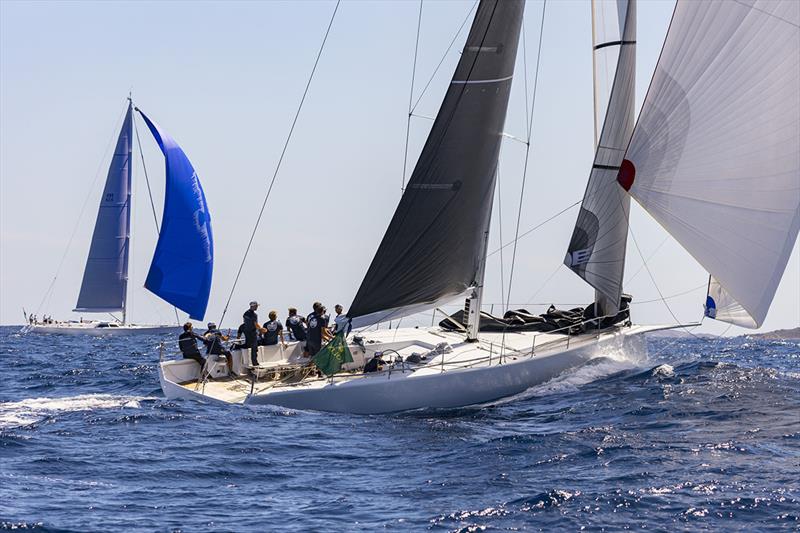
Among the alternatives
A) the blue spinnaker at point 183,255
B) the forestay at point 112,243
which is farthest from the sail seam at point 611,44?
the forestay at point 112,243

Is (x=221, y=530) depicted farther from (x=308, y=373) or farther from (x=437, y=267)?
(x=437, y=267)

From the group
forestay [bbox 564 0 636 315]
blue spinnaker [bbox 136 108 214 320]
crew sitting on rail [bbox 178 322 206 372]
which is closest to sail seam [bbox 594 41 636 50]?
forestay [bbox 564 0 636 315]

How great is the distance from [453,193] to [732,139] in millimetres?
4577

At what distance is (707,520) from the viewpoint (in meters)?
8.80

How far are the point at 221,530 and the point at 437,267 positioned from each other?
9.13 metres

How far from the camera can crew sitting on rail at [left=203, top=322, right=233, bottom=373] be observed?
16172mm

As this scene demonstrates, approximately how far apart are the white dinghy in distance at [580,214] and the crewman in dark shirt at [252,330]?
0.31 meters

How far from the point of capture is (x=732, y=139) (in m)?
14.8

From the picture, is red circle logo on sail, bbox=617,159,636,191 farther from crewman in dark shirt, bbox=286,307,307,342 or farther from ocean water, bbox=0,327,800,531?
crewman in dark shirt, bbox=286,307,307,342

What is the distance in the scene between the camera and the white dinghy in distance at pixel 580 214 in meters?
14.4

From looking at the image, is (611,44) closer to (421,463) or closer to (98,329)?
(421,463)

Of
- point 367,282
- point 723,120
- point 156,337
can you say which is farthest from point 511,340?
point 156,337

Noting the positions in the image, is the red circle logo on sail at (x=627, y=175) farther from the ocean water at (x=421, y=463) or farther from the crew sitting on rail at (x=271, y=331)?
the crew sitting on rail at (x=271, y=331)

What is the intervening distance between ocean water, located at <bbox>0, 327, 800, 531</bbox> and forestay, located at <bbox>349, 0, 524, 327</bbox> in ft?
7.73
